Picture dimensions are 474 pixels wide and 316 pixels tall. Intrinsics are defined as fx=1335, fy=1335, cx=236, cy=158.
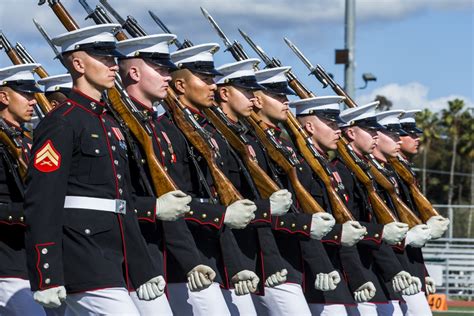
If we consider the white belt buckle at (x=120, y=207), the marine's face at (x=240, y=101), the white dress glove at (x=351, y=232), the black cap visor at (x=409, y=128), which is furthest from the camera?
the black cap visor at (x=409, y=128)

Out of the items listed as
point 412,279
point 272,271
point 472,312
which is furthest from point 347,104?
point 472,312

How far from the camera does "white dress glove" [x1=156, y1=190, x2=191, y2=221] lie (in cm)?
777

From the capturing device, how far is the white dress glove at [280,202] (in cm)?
935

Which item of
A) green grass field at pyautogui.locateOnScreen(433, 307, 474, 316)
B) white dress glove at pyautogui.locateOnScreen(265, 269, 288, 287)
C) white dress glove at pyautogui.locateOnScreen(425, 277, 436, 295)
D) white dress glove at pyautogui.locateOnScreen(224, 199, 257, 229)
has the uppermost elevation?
white dress glove at pyautogui.locateOnScreen(224, 199, 257, 229)

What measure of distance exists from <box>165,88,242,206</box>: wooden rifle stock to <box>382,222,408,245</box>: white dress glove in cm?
273

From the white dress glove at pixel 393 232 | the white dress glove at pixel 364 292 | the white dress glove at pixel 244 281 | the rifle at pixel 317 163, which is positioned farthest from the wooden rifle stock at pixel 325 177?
the white dress glove at pixel 244 281

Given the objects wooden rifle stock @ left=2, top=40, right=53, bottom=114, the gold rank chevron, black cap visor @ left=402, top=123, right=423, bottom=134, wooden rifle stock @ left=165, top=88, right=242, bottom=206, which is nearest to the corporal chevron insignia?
the gold rank chevron

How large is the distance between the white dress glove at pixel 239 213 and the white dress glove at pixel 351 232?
6.31 feet

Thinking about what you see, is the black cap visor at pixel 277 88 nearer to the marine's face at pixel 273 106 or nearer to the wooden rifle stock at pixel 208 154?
the marine's face at pixel 273 106

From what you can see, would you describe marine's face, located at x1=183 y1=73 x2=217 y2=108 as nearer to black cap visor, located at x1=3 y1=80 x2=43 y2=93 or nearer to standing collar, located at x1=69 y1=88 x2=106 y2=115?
black cap visor, located at x1=3 y1=80 x2=43 y2=93

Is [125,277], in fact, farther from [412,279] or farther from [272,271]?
[412,279]

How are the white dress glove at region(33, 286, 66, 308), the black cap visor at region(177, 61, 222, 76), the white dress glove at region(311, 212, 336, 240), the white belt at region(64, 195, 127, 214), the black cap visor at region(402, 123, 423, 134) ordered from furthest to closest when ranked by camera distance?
the black cap visor at region(402, 123, 423, 134)
the white dress glove at region(311, 212, 336, 240)
the black cap visor at region(177, 61, 222, 76)
the white belt at region(64, 195, 127, 214)
the white dress glove at region(33, 286, 66, 308)

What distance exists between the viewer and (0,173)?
892 cm

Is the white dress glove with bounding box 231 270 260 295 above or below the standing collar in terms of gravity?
below
